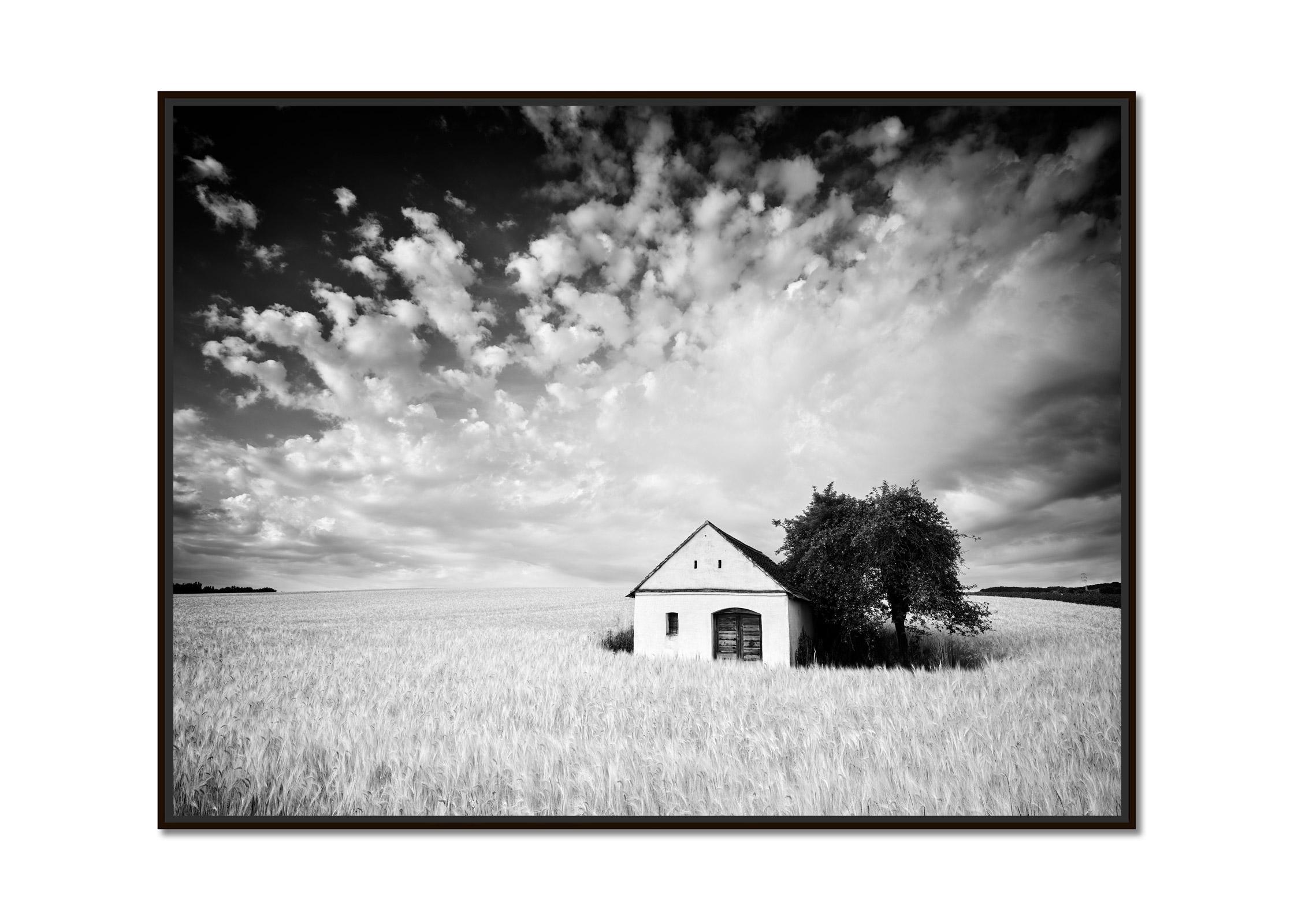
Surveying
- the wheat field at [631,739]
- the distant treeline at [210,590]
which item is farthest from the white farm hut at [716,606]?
the distant treeline at [210,590]

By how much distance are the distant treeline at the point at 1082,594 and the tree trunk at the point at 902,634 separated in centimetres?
522

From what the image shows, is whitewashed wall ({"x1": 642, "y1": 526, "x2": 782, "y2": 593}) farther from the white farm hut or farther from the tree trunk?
the tree trunk

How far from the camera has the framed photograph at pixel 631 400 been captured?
4.11 metres

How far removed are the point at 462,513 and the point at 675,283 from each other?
3.00 metres

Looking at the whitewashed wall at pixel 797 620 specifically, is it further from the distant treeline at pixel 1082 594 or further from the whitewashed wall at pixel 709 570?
the distant treeline at pixel 1082 594

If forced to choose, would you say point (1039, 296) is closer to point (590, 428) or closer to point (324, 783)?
point (590, 428)

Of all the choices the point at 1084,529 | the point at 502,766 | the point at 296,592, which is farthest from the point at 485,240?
the point at 1084,529

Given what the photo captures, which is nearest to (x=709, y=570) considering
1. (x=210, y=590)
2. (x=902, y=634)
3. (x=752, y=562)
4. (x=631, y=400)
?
(x=752, y=562)

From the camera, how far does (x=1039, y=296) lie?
4.45 meters

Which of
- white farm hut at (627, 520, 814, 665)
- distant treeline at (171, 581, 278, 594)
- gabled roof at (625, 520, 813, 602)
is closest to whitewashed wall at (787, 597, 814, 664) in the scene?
white farm hut at (627, 520, 814, 665)

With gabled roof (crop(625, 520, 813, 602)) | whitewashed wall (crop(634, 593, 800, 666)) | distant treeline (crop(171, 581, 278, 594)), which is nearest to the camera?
distant treeline (crop(171, 581, 278, 594))

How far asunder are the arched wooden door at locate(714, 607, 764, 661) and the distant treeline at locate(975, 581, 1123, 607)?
5.44m

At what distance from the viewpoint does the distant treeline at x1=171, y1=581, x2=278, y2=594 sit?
4.27 m

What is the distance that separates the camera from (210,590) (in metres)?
4.39
